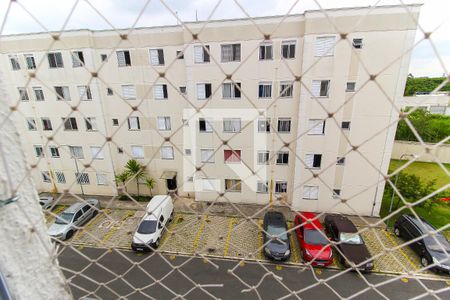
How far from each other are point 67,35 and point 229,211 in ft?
18.8

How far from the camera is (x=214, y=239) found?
495 centimetres

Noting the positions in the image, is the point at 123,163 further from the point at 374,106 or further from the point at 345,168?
the point at 374,106

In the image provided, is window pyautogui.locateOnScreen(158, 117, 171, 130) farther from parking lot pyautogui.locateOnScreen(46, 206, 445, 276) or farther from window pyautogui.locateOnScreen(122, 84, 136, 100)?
parking lot pyautogui.locateOnScreen(46, 206, 445, 276)

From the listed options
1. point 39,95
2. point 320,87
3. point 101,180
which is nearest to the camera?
point 320,87

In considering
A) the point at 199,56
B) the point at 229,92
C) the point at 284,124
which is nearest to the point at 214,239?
the point at 284,124

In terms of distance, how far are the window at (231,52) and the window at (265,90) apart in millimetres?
766

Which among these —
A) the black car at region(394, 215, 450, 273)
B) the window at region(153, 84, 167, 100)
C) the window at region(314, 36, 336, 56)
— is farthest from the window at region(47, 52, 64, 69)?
the black car at region(394, 215, 450, 273)

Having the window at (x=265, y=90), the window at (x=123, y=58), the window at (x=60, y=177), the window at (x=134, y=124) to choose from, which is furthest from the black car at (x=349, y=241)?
the window at (x=60, y=177)

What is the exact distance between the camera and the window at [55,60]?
5.64m

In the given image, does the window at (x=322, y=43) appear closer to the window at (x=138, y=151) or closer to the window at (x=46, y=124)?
the window at (x=138, y=151)

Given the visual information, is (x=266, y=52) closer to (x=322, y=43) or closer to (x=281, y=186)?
(x=322, y=43)

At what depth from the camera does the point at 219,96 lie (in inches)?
213

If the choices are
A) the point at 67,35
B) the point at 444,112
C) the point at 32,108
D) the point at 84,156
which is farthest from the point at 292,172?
the point at 444,112

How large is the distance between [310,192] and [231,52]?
372cm
